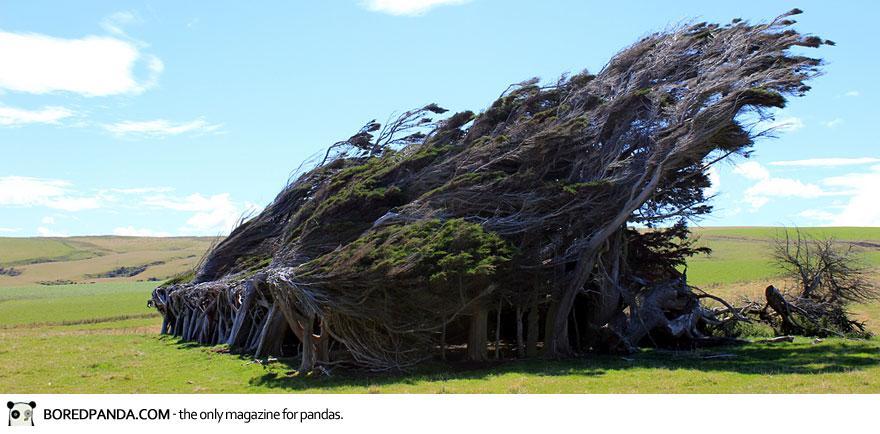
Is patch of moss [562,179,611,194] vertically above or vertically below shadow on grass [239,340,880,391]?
above

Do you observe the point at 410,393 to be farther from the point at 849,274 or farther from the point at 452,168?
the point at 849,274

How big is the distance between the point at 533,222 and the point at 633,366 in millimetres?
4725

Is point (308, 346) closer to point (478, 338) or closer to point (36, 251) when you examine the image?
point (478, 338)

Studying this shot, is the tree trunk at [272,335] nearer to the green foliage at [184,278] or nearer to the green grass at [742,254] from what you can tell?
the green foliage at [184,278]

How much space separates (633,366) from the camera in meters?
18.4

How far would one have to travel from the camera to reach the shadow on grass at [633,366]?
1677cm

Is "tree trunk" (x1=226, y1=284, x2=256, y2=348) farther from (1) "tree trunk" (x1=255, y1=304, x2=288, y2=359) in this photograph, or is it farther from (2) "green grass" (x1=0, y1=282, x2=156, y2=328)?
(2) "green grass" (x1=0, y1=282, x2=156, y2=328)

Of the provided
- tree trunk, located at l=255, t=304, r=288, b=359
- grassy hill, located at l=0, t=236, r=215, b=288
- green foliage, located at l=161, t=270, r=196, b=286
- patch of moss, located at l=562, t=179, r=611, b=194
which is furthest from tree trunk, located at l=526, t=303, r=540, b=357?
grassy hill, located at l=0, t=236, r=215, b=288

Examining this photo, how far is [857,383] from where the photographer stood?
1393 centimetres
